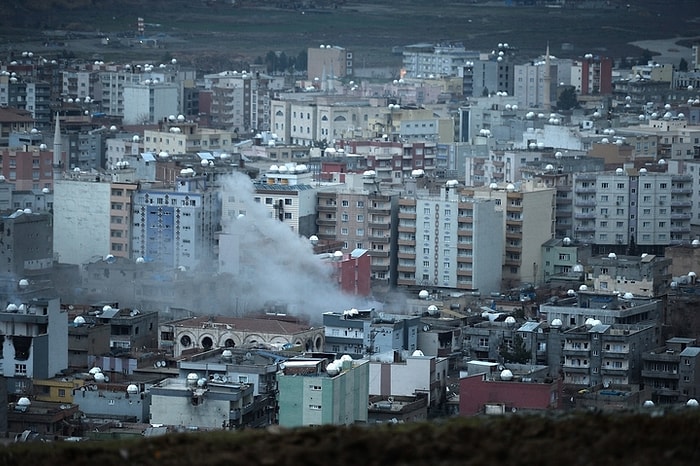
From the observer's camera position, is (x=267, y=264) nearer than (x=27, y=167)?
Yes

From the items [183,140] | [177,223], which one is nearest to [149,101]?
[183,140]

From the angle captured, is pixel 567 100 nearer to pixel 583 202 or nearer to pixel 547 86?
pixel 547 86

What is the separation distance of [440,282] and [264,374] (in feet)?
24.8

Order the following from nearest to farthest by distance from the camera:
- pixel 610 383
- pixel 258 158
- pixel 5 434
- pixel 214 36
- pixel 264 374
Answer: pixel 5 434 → pixel 264 374 → pixel 610 383 → pixel 258 158 → pixel 214 36

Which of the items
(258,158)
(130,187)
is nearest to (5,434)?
(130,187)

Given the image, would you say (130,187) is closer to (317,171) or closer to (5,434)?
(317,171)

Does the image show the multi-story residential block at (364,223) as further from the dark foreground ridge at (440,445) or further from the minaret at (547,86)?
the minaret at (547,86)

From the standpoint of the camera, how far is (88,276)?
26.8m

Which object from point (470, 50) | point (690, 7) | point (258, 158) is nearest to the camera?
point (258, 158)

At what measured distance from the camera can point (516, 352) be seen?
886 inches

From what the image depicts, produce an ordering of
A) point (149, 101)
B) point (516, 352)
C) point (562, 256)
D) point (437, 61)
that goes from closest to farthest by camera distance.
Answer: point (516, 352)
point (562, 256)
point (149, 101)
point (437, 61)

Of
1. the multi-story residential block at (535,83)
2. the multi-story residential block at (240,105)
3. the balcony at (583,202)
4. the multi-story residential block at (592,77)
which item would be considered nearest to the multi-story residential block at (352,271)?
the balcony at (583,202)

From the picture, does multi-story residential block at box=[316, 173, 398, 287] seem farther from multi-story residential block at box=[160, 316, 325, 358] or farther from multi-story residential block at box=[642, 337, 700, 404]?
multi-story residential block at box=[642, 337, 700, 404]

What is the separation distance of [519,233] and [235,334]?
6.26 meters
